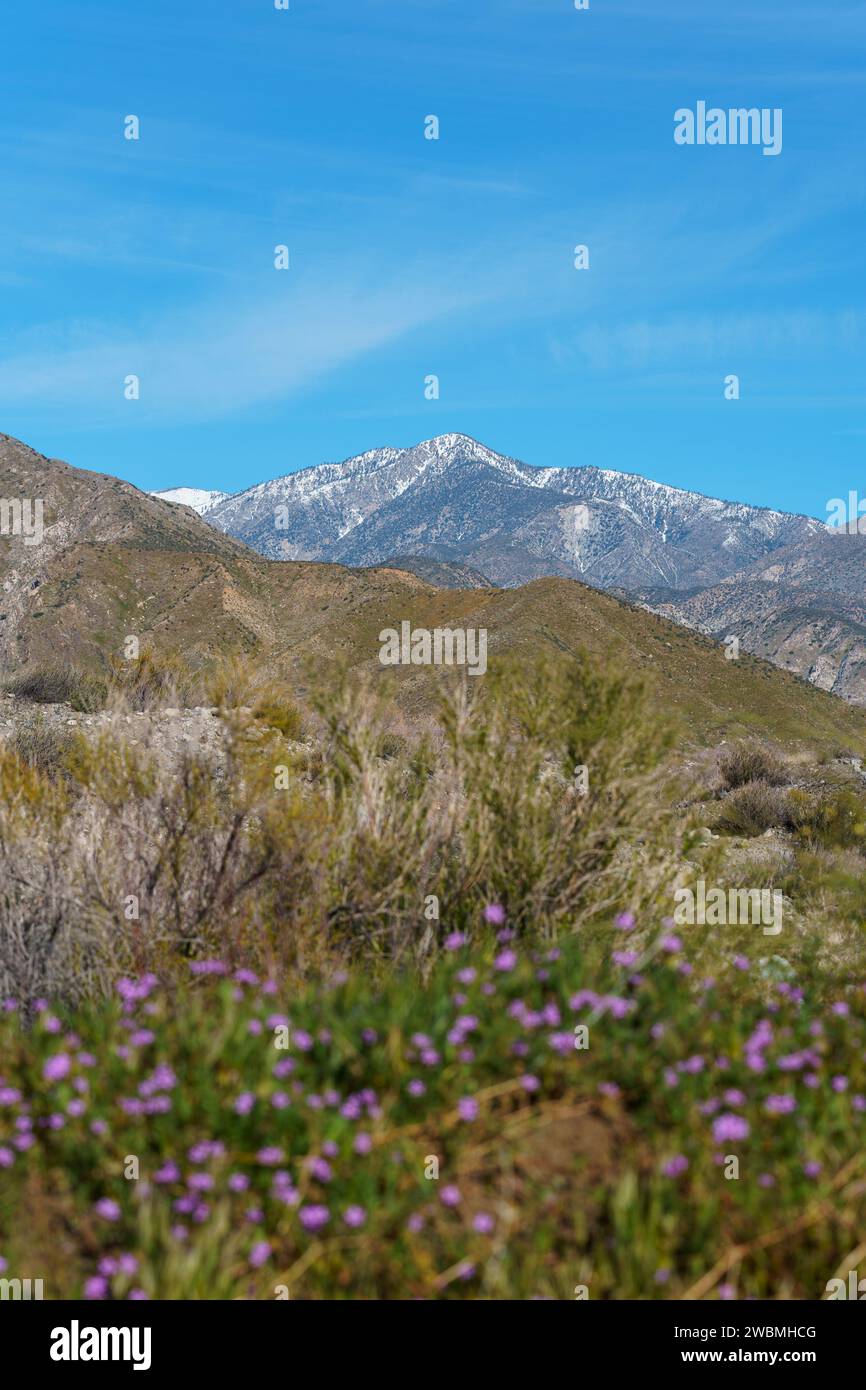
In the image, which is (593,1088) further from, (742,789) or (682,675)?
(682,675)

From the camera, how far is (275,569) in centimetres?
10812

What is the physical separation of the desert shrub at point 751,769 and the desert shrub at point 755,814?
234 centimetres

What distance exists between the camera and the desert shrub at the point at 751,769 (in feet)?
64.2

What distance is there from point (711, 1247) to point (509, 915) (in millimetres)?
2863

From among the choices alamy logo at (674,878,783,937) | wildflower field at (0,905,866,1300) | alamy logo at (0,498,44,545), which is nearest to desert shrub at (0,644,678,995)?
alamy logo at (674,878,783,937)

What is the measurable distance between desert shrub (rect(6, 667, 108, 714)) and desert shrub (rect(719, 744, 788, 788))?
40.4 feet

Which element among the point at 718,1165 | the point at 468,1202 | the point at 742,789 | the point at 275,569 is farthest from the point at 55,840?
the point at 275,569

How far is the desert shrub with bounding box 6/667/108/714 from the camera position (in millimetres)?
21906

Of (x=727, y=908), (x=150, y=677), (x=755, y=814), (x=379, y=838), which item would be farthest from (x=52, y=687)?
(x=379, y=838)

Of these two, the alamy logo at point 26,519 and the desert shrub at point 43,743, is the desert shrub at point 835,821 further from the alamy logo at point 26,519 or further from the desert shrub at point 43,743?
the alamy logo at point 26,519

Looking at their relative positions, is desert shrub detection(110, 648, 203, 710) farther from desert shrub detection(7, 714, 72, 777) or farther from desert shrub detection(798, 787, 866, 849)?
desert shrub detection(798, 787, 866, 849)

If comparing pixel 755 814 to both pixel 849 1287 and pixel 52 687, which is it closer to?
pixel 849 1287
